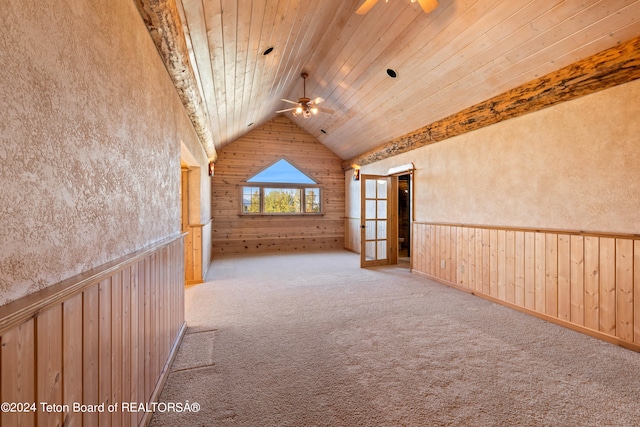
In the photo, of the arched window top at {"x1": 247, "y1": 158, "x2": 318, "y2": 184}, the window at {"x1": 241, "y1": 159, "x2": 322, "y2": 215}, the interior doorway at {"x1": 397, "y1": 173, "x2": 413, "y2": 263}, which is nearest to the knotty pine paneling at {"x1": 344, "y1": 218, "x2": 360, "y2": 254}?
the window at {"x1": 241, "y1": 159, "x2": 322, "y2": 215}

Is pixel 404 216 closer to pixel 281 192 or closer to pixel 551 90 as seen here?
pixel 281 192

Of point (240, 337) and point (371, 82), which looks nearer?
point (240, 337)

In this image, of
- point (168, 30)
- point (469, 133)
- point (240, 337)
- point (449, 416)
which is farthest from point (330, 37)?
point (449, 416)

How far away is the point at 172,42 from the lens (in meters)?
1.97

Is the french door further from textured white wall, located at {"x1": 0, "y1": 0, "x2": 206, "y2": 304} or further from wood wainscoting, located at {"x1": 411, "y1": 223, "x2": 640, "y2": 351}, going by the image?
textured white wall, located at {"x1": 0, "y1": 0, "x2": 206, "y2": 304}

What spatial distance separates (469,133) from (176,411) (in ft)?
14.7

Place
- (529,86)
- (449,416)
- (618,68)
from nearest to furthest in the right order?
(449,416)
(618,68)
(529,86)

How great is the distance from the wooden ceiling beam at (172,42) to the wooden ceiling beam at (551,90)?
350cm

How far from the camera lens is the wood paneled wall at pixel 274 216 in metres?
7.40

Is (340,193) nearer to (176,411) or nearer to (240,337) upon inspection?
(240,337)

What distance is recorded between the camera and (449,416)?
164 cm

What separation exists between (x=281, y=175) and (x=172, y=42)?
589 cm

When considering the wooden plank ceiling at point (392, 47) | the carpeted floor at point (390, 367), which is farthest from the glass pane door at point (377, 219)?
the carpeted floor at point (390, 367)

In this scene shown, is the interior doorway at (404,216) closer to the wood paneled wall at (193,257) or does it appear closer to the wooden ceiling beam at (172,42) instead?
the wood paneled wall at (193,257)
